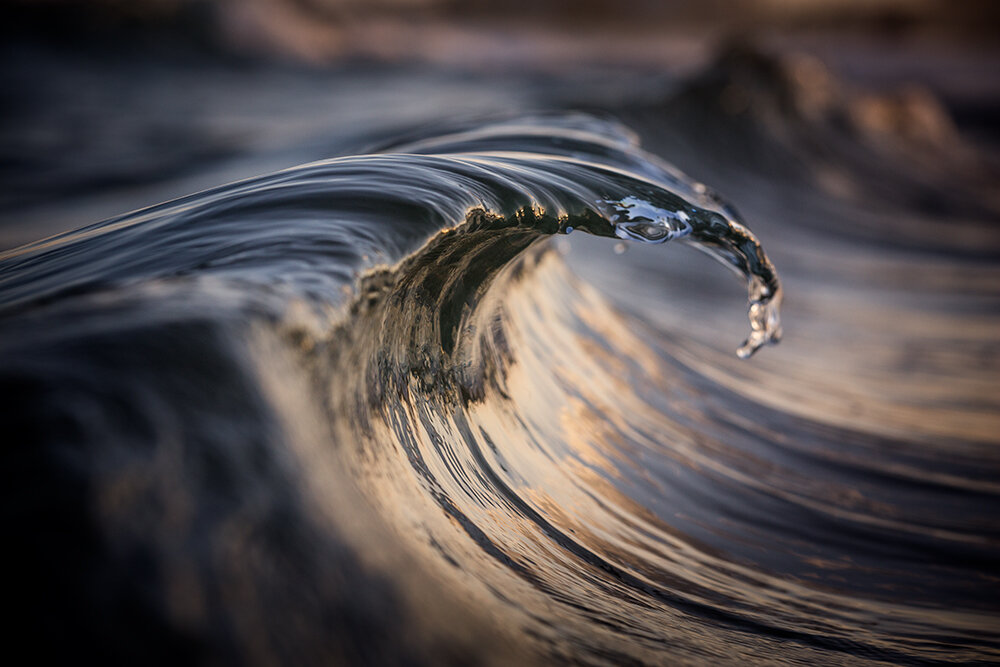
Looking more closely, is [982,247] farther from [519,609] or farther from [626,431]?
[519,609]

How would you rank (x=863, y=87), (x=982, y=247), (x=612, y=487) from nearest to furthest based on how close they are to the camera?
(x=612, y=487)
(x=982, y=247)
(x=863, y=87)

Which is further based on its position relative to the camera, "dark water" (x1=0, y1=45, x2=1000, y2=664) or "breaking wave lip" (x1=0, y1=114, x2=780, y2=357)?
"breaking wave lip" (x1=0, y1=114, x2=780, y2=357)

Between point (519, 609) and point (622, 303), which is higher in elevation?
point (622, 303)

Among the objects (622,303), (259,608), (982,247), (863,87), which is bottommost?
(259,608)

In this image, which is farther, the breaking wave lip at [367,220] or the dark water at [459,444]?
the breaking wave lip at [367,220]

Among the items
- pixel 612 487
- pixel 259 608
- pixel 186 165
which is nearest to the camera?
pixel 259 608

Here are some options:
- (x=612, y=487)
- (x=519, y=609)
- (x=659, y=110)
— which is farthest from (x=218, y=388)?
(x=659, y=110)

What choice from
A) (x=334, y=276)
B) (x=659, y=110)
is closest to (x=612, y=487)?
(x=334, y=276)

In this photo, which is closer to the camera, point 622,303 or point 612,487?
point 612,487
